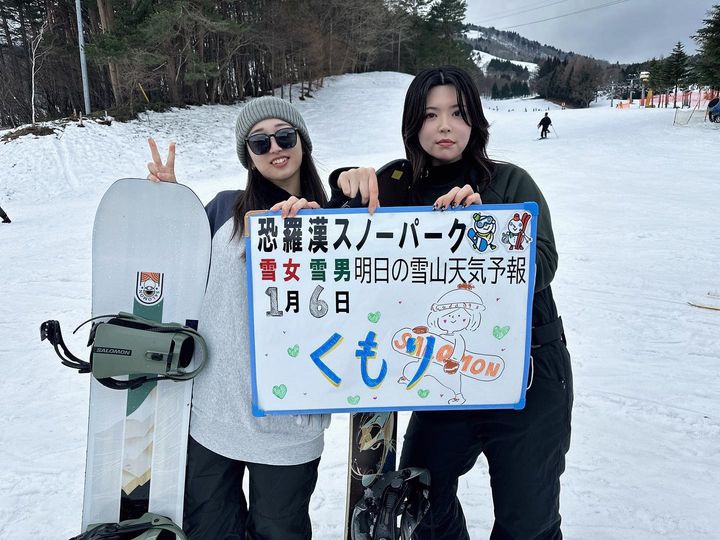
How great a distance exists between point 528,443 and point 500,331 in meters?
0.42

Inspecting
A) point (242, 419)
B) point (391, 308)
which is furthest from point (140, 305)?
point (391, 308)

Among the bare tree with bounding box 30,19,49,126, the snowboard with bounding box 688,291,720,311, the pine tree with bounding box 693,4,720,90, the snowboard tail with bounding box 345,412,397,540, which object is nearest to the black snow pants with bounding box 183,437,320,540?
the snowboard tail with bounding box 345,412,397,540

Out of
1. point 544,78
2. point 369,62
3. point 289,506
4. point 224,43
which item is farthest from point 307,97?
point 544,78

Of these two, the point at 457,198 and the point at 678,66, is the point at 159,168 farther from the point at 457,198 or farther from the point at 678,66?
the point at 678,66

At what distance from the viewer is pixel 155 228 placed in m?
1.85

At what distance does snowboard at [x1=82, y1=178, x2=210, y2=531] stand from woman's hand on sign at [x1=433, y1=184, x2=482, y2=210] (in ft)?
3.26

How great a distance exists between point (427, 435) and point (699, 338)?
3.78 meters

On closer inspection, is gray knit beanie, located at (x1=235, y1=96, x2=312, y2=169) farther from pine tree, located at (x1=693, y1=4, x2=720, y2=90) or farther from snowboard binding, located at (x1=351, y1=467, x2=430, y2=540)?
pine tree, located at (x1=693, y1=4, x2=720, y2=90)

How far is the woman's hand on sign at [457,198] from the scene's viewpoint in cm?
128

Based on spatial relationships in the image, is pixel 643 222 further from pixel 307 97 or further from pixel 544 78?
pixel 544 78

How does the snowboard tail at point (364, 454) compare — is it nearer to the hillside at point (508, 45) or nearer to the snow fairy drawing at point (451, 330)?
the snow fairy drawing at point (451, 330)

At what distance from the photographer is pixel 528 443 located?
1.47 metres

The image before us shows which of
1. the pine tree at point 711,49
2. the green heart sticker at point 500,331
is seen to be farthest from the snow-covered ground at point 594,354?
the pine tree at point 711,49

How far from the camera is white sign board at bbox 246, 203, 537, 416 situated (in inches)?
52.0
